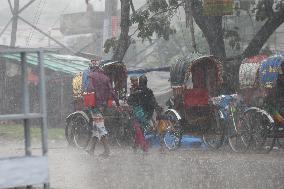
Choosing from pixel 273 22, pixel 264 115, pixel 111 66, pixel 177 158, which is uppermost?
pixel 273 22

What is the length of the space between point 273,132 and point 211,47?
208 inches

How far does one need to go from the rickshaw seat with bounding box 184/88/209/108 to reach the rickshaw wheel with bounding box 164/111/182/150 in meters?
0.45

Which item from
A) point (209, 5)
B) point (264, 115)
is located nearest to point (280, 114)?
point (264, 115)

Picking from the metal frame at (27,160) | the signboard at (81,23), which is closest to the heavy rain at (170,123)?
the metal frame at (27,160)

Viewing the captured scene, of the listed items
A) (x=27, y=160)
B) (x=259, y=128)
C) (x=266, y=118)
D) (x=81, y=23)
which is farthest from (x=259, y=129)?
(x=81, y=23)

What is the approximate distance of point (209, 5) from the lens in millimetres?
16000

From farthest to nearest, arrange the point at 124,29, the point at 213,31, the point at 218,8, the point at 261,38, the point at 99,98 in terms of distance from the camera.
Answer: the point at 124,29 → the point at 213,31 → the point at 261,38 → the point at 218,8 → the point at 99,98

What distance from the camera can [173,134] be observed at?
14320mm

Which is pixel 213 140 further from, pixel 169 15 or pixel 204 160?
pixel 169 15

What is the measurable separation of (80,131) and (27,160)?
9.61 metres

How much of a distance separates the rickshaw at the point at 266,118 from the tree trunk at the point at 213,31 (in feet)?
13.0

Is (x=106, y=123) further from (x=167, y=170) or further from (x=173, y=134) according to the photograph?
(x=167, y=170)

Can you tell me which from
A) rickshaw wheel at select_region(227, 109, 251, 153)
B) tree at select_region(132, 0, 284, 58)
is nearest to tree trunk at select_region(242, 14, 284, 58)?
tree at select_region(132, 0, 284, 58)

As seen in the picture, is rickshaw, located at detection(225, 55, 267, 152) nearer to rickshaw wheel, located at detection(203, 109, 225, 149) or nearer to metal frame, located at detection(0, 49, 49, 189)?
rickshaw wheel, located at detection(203, 109, 225, 149)
